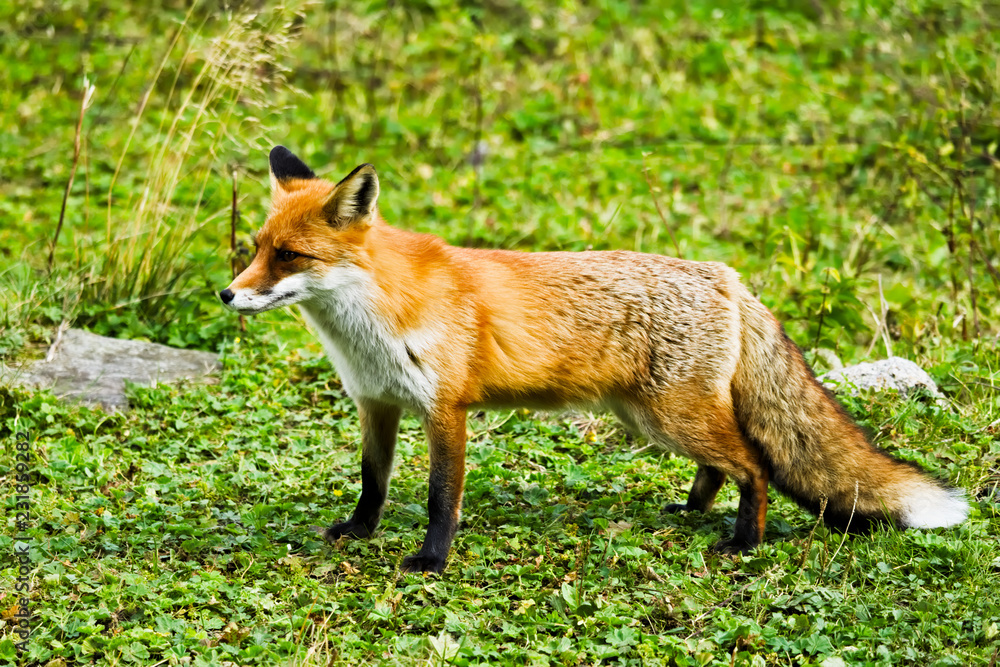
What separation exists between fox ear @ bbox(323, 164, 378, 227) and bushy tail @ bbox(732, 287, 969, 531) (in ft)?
6.00

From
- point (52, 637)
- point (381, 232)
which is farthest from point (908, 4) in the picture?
point (52, 637)

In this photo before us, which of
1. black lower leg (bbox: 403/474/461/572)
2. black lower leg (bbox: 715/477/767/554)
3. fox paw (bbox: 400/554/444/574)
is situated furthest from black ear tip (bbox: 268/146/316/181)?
black lower leg (bbox: 715/477/767/554)

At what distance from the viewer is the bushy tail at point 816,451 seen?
431 cm

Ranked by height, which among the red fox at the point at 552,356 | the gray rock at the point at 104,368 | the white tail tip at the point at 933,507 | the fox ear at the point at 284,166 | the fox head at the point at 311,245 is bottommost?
the gray rock at the point at 104,368

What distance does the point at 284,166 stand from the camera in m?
4.55

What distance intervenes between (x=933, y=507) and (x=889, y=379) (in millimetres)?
1341

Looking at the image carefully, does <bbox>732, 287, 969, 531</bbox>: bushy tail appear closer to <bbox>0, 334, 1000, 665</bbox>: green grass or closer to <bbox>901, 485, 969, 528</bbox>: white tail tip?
<bbox>901, 485, 969, 528</bbox>: white tail tip

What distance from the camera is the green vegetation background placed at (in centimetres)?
387

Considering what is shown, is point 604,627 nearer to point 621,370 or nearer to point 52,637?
point 621,370

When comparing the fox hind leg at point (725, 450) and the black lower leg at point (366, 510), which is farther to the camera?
the black lower leg at point (366, 510)

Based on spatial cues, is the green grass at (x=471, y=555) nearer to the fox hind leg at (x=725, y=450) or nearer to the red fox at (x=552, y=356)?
the fox hind leg at (x=725, y=450)

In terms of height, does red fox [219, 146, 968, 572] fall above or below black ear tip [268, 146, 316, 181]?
below

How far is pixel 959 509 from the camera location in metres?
4.26

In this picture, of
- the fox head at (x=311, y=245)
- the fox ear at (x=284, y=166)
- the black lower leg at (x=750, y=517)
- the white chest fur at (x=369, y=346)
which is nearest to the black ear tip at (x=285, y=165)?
the fox ear at (x=284, y=166)
